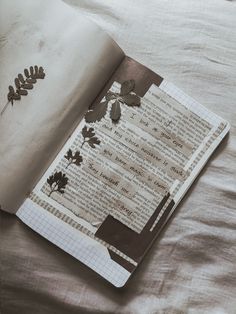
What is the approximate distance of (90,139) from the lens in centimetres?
63

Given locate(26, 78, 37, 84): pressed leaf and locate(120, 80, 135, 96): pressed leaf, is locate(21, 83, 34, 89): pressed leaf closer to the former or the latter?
locate(26, 78, 37, 84): pressed leaf

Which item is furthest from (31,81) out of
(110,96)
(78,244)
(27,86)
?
(78,244)

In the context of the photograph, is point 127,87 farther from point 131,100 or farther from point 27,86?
point 27,86

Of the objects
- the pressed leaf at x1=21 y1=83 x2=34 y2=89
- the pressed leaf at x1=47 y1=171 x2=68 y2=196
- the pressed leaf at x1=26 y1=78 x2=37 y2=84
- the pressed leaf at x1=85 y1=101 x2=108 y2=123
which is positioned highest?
the pressed leaf at x1=85 y1=101 x2=108 y2=123

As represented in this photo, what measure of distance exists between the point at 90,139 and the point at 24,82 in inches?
4.7

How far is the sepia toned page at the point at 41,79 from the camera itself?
24.3 inches

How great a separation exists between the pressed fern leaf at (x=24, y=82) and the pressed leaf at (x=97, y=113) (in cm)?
8

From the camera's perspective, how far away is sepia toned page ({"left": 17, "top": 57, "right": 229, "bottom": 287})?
0.61 metres

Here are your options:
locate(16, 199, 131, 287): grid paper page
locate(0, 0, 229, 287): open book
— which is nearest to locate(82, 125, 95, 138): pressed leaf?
locate(0, 0, 229, 287): open book

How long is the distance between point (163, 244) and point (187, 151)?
0.43ft

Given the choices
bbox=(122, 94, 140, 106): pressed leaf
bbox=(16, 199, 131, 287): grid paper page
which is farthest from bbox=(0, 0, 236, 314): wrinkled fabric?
bbox=(122, 94, 140, 106): pressed leaf

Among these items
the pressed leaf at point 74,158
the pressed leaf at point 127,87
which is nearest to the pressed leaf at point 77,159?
the pressed leaf at point 74,158

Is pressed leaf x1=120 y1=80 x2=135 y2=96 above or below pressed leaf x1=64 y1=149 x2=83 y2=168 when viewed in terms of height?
above

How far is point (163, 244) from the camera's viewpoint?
607 mm
